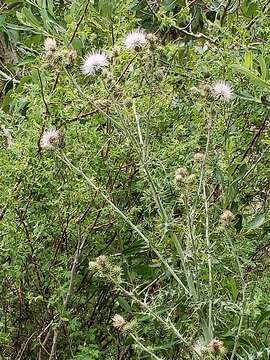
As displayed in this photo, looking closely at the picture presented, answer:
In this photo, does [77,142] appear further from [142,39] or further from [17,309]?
[17,309]

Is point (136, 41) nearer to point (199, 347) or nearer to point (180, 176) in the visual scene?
point (180, 176)

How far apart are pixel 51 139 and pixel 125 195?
34 centimetres

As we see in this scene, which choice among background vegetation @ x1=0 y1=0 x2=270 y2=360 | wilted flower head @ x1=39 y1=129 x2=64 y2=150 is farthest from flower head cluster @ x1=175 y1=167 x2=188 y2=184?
wilted flower head @ x1=39 y1=129 x2=64 y2=150

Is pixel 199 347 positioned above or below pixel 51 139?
below

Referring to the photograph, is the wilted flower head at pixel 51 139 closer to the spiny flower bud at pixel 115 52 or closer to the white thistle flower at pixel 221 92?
the spiny flower bud at pixel 115 52

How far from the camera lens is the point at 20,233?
1.48 meters

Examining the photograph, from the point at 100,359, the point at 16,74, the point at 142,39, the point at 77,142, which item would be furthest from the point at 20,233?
the point at 16,74

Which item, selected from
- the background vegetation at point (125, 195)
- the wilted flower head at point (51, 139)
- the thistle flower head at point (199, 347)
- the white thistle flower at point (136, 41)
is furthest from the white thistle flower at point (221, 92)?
→ the thistle flower head at point (199, 347)

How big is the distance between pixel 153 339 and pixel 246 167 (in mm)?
400

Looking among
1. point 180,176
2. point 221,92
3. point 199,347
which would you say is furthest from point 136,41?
point 199,347

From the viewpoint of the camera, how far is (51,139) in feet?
4.33

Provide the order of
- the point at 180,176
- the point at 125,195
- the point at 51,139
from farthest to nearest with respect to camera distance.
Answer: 1. the point at 125,195
2. the point at 51,139
3. the point at 180,176

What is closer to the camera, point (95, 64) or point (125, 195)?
point (95, 64)

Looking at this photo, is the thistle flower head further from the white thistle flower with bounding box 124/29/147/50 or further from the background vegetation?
the white thistle flower with bounding box 124/29/147/50
